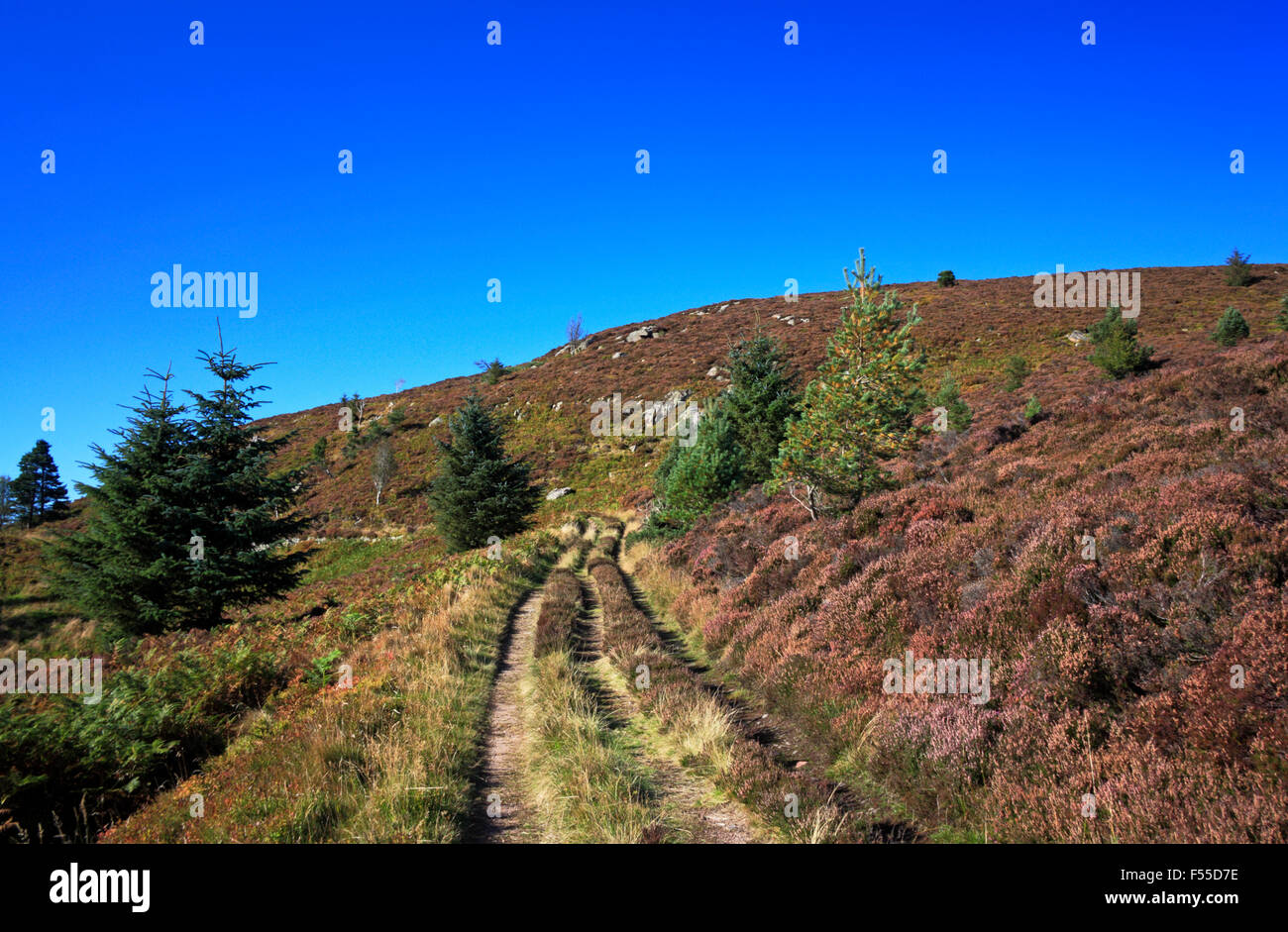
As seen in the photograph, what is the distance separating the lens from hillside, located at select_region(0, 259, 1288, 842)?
13.3 feet

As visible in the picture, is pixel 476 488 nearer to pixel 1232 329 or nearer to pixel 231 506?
pixel 231 506

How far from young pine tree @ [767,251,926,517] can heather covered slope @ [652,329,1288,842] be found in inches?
61.4

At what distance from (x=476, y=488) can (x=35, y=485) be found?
179ft

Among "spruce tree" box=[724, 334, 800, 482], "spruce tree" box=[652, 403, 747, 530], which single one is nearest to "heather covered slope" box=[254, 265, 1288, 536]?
"spruce tree" box=[724, 334, 800, 482]

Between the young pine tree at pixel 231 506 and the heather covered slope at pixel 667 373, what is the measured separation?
26535mm

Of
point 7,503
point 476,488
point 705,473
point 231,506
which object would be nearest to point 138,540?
point 231,506

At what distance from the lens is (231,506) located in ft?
52.3

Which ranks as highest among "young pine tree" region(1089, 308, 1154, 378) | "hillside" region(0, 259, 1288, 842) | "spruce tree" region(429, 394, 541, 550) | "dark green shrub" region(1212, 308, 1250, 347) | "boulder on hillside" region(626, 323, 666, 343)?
"boulder on hillside" region(626, 323, 666, 343)

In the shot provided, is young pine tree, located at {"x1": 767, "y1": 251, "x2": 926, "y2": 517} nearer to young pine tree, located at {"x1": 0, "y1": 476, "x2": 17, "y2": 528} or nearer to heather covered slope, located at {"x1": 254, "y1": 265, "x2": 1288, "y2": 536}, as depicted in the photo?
heather covered slope, located at {"x1": 254, "y1": 265, "x2": 1288, "y2": 536}

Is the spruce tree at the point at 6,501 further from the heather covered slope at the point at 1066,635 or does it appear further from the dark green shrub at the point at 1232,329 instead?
the dark green shrub at the point at 1232,329

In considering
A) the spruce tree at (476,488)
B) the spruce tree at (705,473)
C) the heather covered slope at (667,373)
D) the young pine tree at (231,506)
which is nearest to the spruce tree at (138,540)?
the young pine tree at (231,506)

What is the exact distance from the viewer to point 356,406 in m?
76.0

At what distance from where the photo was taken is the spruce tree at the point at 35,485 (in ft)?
162
